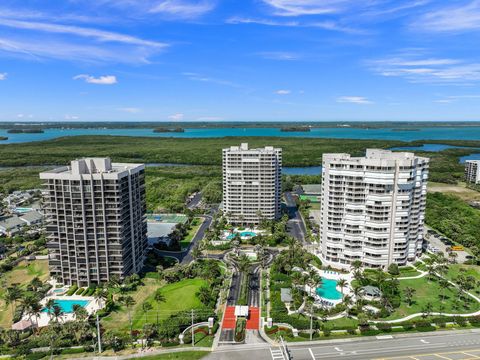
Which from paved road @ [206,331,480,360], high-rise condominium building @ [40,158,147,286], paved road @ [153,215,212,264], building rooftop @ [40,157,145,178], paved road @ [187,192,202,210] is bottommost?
paved road @ [206,331,480,360]

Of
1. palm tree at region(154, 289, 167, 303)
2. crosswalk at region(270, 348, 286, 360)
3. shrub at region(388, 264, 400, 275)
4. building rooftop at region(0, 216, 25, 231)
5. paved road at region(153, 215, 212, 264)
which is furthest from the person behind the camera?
building rooftop at region(0, 216, 25, 231)

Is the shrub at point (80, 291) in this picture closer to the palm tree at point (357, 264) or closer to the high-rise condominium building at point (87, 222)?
the high-rise condominium building at point (87, 222)

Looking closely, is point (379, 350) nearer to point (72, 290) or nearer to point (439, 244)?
point (439, 244)

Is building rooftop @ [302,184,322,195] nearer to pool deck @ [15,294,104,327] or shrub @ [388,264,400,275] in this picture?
shrub @ [388,264,400,275]

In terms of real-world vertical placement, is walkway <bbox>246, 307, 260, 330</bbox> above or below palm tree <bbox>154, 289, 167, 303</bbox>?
below

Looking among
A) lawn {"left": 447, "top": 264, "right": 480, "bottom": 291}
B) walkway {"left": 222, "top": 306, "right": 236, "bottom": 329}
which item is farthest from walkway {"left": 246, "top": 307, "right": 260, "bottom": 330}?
lawn {"left": 447, "top": 264, "right": 480, "bottom": 291}

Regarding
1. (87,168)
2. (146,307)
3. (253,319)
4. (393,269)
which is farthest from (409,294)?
(87,168)

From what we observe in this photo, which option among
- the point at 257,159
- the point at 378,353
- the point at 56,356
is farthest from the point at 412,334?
the point at 257,159

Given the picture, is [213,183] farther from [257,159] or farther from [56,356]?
[56,356]
